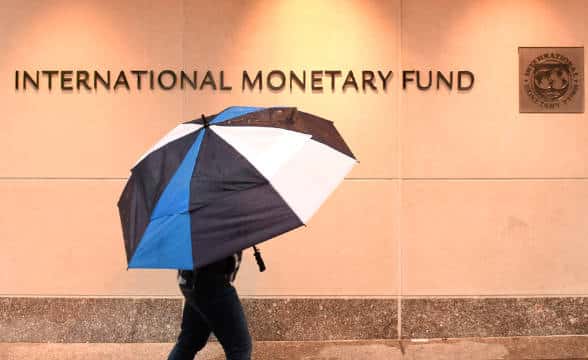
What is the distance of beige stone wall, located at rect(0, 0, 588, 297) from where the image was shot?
5.18m

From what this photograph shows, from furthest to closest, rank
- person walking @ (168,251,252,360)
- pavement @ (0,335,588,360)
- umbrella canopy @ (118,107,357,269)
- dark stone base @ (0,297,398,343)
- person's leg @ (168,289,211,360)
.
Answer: dark stone base @ (0,297,398,343) → pavement @ (0,335,588,360) → person's leg @ (168,289,211,360) → person walking @ (168,251,252,360) → umbrella canopy @ (118,107,357,269)

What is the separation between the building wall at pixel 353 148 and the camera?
5.18 meters

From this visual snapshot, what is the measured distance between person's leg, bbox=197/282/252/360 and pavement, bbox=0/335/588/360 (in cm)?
170

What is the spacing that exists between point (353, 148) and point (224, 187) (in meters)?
2.61

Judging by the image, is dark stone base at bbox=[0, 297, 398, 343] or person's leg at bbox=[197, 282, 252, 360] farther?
dark stone base at bbox=[0, 297, 398, 343]

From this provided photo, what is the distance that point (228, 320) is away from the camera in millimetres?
3188

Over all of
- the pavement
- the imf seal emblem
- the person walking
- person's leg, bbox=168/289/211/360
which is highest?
the imf seal emblem

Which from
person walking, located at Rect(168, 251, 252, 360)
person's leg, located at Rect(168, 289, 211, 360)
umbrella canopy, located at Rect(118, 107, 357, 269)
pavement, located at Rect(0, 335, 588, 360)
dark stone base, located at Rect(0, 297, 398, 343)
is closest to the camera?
umbrella canopy, located at Rect(118, 107, 357, 269)

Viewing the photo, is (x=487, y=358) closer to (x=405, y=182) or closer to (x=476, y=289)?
(x=476, y=289)

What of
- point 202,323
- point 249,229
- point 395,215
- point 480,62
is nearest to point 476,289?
point 395,215

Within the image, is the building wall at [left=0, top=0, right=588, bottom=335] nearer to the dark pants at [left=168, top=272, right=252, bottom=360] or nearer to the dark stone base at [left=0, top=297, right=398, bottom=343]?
the dark stone base at [left=0, top=297, right=398, bottom=343]

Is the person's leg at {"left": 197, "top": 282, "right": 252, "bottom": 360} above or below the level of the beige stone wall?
below

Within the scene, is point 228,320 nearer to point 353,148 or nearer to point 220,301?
point 220,301

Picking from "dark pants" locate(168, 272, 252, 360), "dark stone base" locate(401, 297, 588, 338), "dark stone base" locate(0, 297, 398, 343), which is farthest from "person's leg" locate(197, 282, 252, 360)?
"dark stone base" locate(401, 297, 588, 338)
